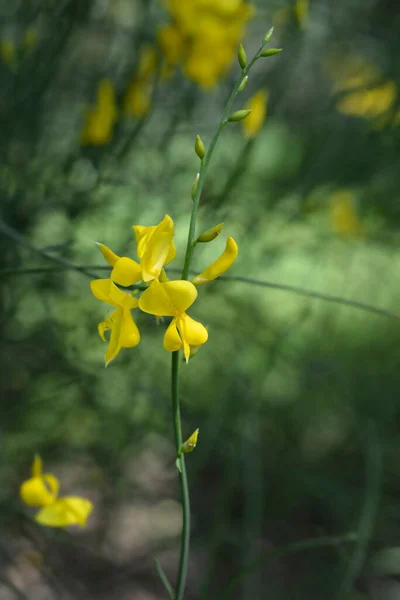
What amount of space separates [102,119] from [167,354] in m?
0.61

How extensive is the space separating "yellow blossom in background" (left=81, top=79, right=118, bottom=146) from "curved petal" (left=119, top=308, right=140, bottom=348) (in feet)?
2.75

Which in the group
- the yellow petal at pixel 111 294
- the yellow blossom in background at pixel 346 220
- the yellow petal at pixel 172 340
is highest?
the yellow blossom in background at pixel 346 220

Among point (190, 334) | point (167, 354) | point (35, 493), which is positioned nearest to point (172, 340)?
point (190, 334)

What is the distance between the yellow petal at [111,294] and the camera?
17.8 inches

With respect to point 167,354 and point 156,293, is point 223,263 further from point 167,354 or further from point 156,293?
point 167,354

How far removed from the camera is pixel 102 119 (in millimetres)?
1225

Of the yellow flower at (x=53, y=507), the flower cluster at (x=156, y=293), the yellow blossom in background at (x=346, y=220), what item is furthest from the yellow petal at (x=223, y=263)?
the yellow blossom in background at (x=346, y=220)

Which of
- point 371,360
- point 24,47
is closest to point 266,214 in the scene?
point 24,47

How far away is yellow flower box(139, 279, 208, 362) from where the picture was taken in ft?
1.42

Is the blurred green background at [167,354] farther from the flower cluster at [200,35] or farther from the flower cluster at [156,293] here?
the flower cluster at [156,293]

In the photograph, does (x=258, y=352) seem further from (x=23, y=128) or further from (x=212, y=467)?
(x=23, y=128)

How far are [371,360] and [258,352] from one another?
14.7 inches

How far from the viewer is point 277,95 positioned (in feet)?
4.17

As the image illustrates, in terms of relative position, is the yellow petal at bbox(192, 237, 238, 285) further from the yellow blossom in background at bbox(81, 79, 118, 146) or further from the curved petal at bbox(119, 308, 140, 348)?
the yellow blossom in background at bbox(81, 79, 118, 146)
